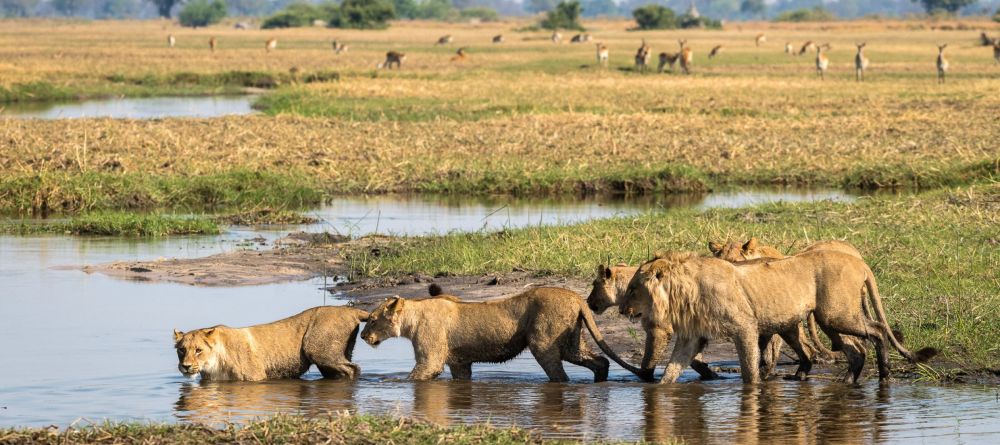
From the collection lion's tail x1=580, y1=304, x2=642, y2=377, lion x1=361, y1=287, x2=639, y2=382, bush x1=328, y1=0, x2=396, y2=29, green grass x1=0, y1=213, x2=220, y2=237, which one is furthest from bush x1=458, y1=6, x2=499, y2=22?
lion's tail x1=580, y1=304, x2=642, y2=377

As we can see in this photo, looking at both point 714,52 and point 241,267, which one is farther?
point 714,52

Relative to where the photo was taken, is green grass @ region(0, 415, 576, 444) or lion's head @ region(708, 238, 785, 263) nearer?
green grass @ region(0, 415, 576, 444)

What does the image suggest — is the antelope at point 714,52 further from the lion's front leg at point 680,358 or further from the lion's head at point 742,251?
the lion's front leg at point 680,358

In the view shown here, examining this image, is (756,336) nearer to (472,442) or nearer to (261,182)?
(472,442)

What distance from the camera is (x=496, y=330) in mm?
9641

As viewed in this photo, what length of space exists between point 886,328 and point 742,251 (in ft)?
4.27

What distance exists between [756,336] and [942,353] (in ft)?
5.52

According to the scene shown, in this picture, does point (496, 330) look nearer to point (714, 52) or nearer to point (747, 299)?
point (747, 299)

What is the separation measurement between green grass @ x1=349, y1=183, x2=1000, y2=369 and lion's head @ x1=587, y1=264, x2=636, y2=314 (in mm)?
2275

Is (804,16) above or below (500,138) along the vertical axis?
above

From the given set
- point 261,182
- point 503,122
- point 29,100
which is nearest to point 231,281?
point 261,182

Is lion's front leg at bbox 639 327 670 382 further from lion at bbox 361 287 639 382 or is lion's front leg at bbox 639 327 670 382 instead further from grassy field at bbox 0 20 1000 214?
grassy field at bbox 0 20 1000 214

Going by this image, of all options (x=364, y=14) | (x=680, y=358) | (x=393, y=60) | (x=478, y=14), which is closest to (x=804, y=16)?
(x=364, y=14)

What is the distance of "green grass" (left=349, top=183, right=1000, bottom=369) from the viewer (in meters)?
10.6
